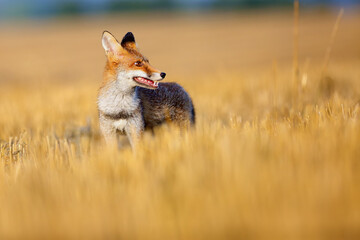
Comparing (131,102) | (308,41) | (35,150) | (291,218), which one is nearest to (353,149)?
(291,218)

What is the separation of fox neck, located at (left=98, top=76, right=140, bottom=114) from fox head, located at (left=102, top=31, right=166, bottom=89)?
0.07 feet

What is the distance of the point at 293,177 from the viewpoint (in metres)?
2.91

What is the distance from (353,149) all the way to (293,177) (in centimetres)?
79

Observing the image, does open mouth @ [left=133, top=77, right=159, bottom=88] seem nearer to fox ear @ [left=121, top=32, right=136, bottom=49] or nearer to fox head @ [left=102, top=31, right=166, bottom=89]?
fox head @ [left=102, top=31, right=166, bottom=89]

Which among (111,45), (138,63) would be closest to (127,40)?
(111,45)

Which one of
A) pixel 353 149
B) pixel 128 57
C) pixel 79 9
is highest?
pixel 79 9

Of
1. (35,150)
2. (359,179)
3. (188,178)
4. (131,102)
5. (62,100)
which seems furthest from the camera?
(62,100)

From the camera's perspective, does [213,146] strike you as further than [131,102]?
No

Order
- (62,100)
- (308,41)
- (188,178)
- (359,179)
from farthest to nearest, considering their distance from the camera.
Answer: (308,41), (62,100), (188,178), (359,179)

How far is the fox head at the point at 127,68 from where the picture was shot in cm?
527

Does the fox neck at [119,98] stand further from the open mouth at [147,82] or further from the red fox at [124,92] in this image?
the open mouth at [147,82]

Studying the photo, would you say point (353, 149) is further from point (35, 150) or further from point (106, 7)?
point (106, 7)

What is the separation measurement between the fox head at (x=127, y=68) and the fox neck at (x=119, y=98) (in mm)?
23

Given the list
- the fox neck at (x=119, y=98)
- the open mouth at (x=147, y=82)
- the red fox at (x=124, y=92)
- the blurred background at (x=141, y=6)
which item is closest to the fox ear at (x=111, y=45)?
the red fox at (x=124, y=92)
